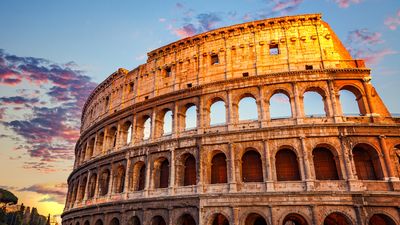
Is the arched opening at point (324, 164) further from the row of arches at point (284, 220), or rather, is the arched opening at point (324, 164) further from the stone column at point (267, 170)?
the stone column at point (267, 170)

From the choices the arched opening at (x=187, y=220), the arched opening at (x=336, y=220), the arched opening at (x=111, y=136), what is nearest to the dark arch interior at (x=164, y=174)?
the arched opening at (x=187, y=220)

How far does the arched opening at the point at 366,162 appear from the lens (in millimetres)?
15898

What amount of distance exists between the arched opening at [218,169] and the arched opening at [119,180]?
8.17 m

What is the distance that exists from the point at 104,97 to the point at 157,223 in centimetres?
1429

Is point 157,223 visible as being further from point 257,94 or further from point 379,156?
point 379,156

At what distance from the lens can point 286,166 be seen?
16828mm

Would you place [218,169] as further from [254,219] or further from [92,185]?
[92,185]

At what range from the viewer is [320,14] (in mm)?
19484

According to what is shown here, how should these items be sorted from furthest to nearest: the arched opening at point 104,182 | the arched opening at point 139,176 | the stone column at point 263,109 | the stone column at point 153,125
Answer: the arched opening at point 104,182
the stone column at point 153,125
the arched opening at point 139,176
the stone column at point 263,109

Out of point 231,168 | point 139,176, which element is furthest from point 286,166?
point 139,176

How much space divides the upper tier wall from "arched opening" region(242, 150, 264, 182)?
18.6ft

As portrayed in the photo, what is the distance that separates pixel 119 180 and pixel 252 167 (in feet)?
36.5

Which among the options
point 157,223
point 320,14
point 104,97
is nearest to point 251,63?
point 320,14

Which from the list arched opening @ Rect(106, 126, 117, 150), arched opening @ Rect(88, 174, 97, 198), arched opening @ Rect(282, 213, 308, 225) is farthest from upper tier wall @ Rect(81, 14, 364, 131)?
arched opening @ Rect(282, 213, 308, 225)
